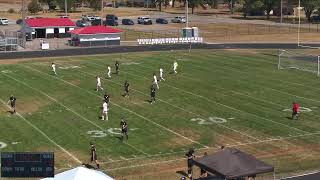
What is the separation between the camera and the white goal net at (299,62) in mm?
54819

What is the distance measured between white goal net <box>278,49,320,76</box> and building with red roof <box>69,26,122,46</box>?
1006 inches

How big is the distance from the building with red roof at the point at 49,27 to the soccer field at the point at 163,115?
2938cm

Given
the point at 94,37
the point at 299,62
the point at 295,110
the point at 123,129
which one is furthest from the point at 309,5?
the point at 123,129

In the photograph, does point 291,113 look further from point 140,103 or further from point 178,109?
point 140,103

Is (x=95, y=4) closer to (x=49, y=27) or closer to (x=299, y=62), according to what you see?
(x=49, y=27)

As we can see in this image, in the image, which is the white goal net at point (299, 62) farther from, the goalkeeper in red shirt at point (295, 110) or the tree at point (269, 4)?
the tree at point (269, 4)

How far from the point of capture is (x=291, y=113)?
37.3 m

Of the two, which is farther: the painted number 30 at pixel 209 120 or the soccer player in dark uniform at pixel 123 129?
the painted number 30 at pixel 209 120

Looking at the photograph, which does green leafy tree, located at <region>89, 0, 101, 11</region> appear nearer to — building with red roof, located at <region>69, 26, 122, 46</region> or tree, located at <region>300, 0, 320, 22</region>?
tree, located at <region>300, 0, 320, 22</region>

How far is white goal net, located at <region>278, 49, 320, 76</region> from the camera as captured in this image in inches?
2158

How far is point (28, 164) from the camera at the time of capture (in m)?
18.7

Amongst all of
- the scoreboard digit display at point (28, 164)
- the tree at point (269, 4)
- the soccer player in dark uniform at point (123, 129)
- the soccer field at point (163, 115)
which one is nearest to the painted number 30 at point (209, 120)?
the soccer field at point (163, 115)

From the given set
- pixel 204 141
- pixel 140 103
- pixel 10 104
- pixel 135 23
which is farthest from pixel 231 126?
pixel 135 23

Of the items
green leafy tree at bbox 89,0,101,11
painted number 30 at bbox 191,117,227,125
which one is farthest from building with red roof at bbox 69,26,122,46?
green leafy tree at bbox 89,0,101,11
